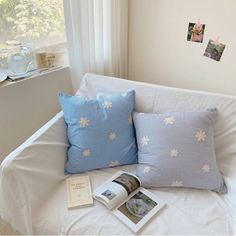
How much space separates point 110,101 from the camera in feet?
4.58

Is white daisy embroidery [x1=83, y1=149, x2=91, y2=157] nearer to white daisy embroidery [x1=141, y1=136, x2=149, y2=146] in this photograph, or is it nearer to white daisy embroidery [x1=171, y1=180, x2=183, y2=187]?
white daisy embroidery [x1=141, y1=136, x2=149, y2=146]

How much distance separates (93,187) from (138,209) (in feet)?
0.86

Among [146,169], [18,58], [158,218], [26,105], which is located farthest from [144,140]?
[18,58]

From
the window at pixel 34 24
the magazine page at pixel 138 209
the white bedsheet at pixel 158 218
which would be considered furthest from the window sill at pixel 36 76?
the magazine page at pixel 138 209

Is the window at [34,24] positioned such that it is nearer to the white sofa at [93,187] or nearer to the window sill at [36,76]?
the window sill at [36,76]

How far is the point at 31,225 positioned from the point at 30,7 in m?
1.23

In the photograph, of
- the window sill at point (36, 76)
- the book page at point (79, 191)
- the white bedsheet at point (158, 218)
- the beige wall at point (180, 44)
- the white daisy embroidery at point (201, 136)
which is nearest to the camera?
the white bedsheet at point (158, 218)

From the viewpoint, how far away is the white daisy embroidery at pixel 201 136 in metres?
1.28

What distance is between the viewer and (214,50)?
1644 mm

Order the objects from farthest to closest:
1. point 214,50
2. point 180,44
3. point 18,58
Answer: point 180,44, point 214,50, point 18,58

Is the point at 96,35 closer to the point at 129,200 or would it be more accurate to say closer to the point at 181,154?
the point at 181,154

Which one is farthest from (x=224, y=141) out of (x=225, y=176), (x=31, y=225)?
(x=31, y=225)

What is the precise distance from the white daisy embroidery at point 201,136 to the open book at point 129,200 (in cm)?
37

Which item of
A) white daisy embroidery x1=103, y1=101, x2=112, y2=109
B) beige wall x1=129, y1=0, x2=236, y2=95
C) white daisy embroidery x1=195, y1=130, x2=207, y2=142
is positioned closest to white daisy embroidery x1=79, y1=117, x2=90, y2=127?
white daisy embroidery x1=103, y1=101, x2=112, y2=109
